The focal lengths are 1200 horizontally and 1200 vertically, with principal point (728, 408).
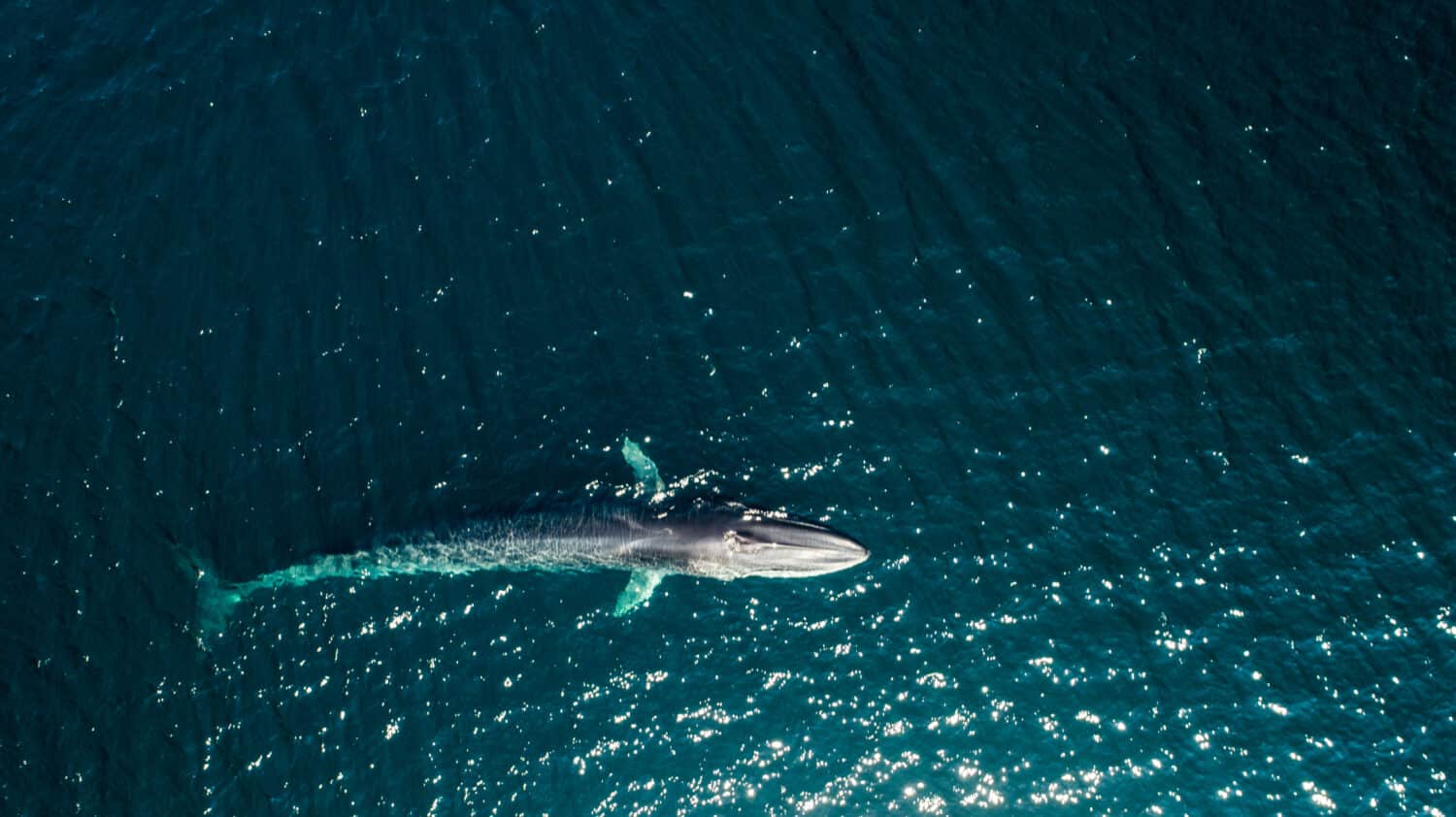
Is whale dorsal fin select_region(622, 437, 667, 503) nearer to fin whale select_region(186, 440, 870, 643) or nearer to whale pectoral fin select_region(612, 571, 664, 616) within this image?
fin whale select_region(186, 440, 870, 643)

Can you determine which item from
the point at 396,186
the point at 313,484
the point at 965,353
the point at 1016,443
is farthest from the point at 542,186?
the point at 1016,443

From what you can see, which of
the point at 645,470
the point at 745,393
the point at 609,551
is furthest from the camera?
the point at 745,393

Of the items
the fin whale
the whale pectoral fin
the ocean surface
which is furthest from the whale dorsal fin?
the whale pectoral fin

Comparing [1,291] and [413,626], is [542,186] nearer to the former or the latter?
[413,626]

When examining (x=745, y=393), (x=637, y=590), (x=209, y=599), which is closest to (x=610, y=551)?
(x=637, y=590)

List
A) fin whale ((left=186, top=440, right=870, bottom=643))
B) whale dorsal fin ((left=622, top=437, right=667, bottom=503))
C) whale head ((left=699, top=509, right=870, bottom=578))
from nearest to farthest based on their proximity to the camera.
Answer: whale head ((left=699, top=509, right=870, bottom=578)), fin whale ((left=186, top=440, right=870, bottom=643)), whale dorsal fin ((left=622, top=437, right=667, bottom=503))

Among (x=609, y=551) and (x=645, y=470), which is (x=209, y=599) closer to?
(x=609, y=551)
